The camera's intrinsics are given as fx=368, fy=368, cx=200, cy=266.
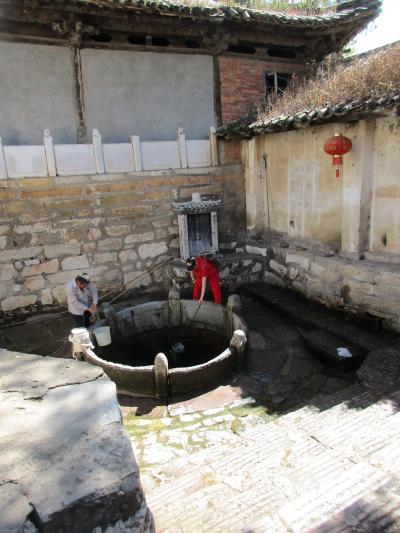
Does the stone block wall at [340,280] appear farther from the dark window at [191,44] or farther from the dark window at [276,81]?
the dark window at [191,44]

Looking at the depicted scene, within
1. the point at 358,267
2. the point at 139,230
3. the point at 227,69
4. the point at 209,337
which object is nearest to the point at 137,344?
the point at 209,337

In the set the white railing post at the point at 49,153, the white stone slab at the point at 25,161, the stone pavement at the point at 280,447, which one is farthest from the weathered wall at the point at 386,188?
the white stone slab at the point at 25,161

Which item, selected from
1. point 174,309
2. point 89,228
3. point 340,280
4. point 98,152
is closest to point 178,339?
point 174,309

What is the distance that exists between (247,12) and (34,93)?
525 centimetres

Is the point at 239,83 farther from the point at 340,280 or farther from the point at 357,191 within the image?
the point at 340,280

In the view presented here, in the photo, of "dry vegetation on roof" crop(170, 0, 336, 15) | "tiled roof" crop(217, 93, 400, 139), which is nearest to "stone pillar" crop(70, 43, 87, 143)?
"tiled roof" crop(217, 93, 400, 139)

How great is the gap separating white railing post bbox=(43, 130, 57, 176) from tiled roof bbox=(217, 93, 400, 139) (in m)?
3.97

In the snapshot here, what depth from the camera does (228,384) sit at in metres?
5.98

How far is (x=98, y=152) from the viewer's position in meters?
8.30

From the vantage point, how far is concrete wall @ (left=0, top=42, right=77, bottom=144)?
8.12m

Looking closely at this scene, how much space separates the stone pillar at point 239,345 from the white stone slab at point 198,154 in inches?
191

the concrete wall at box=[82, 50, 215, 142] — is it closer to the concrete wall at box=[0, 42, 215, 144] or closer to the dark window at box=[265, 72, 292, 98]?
the concrete wall at box=[0, 42, 215, 144]

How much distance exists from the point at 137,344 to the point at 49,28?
7267 millimetres

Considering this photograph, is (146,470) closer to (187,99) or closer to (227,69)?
(187,99)
